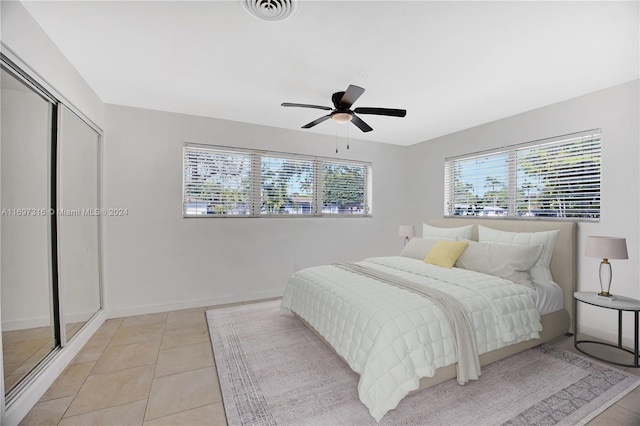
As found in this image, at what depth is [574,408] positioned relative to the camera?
185 centimetres

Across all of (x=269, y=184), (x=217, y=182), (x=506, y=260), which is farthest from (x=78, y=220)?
(x=506, y=260)

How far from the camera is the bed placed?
5.95ft

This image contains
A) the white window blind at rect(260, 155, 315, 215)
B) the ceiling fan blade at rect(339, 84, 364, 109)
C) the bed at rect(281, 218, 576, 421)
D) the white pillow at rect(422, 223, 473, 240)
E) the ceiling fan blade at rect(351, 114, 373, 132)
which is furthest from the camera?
the white window blind at rect(260, 155, 315, 215)

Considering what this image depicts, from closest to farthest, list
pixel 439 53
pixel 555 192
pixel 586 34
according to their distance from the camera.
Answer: pixel 586 34, pixel 439 53, pixel 555 192

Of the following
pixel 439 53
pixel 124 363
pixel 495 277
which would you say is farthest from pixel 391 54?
pixel 124 363

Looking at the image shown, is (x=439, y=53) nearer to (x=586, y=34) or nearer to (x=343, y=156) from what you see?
(x=586, y=34)

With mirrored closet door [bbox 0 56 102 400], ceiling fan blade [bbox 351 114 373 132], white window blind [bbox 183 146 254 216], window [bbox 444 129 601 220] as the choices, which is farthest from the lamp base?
mirrored closet door [bbox 0 56 102 400]

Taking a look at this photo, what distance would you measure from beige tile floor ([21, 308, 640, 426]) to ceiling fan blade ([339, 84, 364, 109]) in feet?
8.25

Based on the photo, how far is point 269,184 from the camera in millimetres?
4289

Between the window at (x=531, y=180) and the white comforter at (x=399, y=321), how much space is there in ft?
4.36

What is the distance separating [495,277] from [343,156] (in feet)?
9.61

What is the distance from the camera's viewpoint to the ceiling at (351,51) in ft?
6.00

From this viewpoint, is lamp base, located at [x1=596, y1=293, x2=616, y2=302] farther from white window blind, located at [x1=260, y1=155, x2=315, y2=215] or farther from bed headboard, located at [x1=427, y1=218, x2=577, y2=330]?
white window blind, located at [x1=260, y1=155, x2=315, y2=215]

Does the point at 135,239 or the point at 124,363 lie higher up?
the point at 135,239
